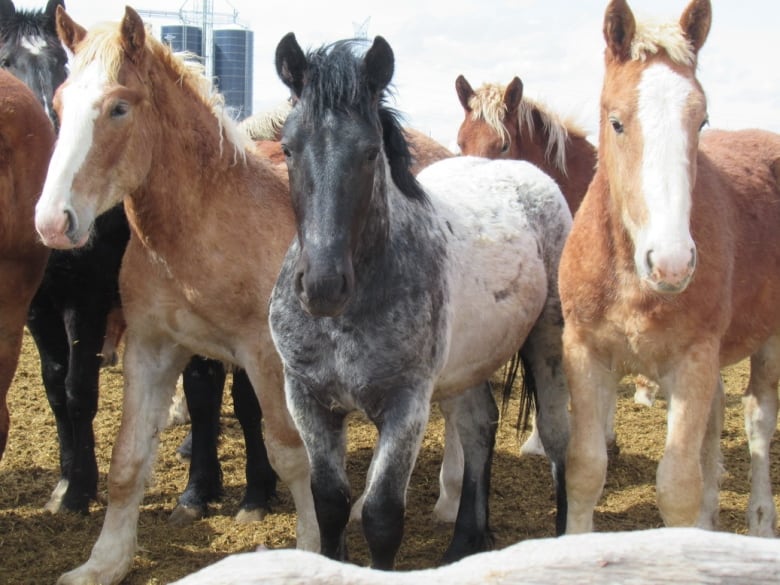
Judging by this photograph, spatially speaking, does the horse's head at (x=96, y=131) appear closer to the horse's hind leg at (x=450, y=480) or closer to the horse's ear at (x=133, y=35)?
the horse's ear at (x=133, y=35)

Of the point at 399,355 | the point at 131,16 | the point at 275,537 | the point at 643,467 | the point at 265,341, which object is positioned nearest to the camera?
the point at 399,355

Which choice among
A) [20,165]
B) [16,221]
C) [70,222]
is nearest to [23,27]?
[20,165]

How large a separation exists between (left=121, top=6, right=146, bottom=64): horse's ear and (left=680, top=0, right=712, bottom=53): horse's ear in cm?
225

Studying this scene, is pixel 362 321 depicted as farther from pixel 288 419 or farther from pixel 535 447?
pixel 535 447

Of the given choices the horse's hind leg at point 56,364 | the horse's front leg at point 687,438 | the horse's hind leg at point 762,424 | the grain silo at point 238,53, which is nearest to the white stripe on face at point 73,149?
the horse's hind leg at point 56,364

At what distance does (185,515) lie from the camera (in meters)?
4.93

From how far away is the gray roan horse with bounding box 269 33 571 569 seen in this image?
329 centimetres

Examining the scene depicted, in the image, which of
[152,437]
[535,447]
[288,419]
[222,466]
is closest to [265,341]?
[288,419]

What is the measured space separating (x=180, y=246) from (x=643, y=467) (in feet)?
11.5

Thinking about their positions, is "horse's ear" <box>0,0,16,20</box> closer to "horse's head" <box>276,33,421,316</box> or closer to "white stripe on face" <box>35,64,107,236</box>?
"white stripe on face" <box>35,64,107,236</box>

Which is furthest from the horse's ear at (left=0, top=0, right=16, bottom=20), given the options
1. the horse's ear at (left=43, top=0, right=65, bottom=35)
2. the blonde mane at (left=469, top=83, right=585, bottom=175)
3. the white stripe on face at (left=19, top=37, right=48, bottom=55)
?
the blonde mane at (left=469, top=83, right=585, bottom=175)

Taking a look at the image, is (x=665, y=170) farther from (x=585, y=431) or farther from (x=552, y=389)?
(x=552, y=389)

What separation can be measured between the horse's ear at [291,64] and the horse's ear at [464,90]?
15.5 ft

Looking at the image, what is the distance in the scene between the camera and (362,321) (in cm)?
351
